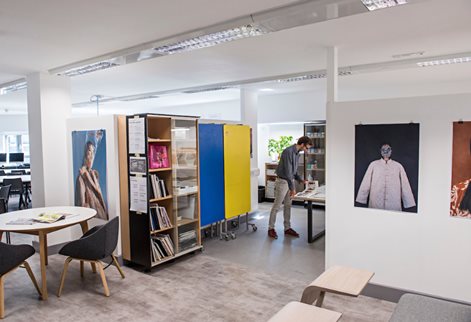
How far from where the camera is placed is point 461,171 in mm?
3160

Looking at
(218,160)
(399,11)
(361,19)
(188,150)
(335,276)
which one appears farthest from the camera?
(218,160)

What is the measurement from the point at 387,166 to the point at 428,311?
150 cm

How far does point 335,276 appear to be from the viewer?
2.61 meters

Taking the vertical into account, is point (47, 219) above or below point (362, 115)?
below

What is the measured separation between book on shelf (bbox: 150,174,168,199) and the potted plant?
4877 mm

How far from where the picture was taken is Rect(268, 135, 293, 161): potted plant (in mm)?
8836

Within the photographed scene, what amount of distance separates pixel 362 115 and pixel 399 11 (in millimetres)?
1088

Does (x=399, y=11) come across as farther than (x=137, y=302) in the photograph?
No

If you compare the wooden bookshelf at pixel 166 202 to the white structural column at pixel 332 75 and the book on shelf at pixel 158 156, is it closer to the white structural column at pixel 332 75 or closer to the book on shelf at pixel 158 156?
the book on shelf at pixel 158 156

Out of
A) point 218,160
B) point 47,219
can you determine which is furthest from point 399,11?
point 47,219

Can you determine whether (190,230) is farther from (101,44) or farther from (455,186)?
(455,186)

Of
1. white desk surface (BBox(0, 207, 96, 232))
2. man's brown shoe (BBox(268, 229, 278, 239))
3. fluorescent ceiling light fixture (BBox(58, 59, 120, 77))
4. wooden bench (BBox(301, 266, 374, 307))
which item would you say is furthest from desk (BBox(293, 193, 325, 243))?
fluorescent ceiling light fixture (BBox(58, 59, 120, 77))

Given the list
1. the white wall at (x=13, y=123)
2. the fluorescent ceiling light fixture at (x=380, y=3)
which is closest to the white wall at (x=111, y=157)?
the fluorescent ceiling light fixture at (x=380, y=3)

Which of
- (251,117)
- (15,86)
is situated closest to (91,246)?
(15,86)
